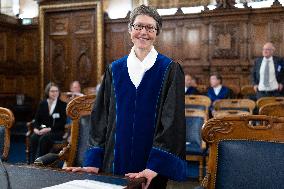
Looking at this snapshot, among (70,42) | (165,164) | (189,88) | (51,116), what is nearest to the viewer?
(165,164)

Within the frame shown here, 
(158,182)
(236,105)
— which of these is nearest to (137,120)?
(158,182)

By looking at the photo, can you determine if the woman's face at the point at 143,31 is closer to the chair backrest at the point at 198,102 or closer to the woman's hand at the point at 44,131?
the chair backrest at the point at 198,102

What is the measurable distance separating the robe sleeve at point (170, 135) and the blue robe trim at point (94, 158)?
0.30 metres

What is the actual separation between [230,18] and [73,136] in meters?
6.56

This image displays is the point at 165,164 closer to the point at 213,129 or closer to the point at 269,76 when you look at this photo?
the point at 213,129

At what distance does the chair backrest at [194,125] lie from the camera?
424cm

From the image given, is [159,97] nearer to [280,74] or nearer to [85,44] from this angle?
[280,74]

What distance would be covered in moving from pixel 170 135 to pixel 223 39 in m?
7.17

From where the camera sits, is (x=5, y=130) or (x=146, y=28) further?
(x=5, y=130)

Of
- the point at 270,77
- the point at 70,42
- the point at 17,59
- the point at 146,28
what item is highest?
the point at 70,42

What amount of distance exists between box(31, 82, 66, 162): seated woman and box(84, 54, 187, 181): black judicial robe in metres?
3.38

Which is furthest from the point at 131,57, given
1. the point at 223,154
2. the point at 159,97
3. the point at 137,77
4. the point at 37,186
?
the point at 37,186

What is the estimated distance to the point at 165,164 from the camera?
5.90 feet

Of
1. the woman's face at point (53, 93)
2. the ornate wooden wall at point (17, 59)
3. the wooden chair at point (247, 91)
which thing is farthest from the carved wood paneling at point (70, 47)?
the woman's face at point (53, 93)
